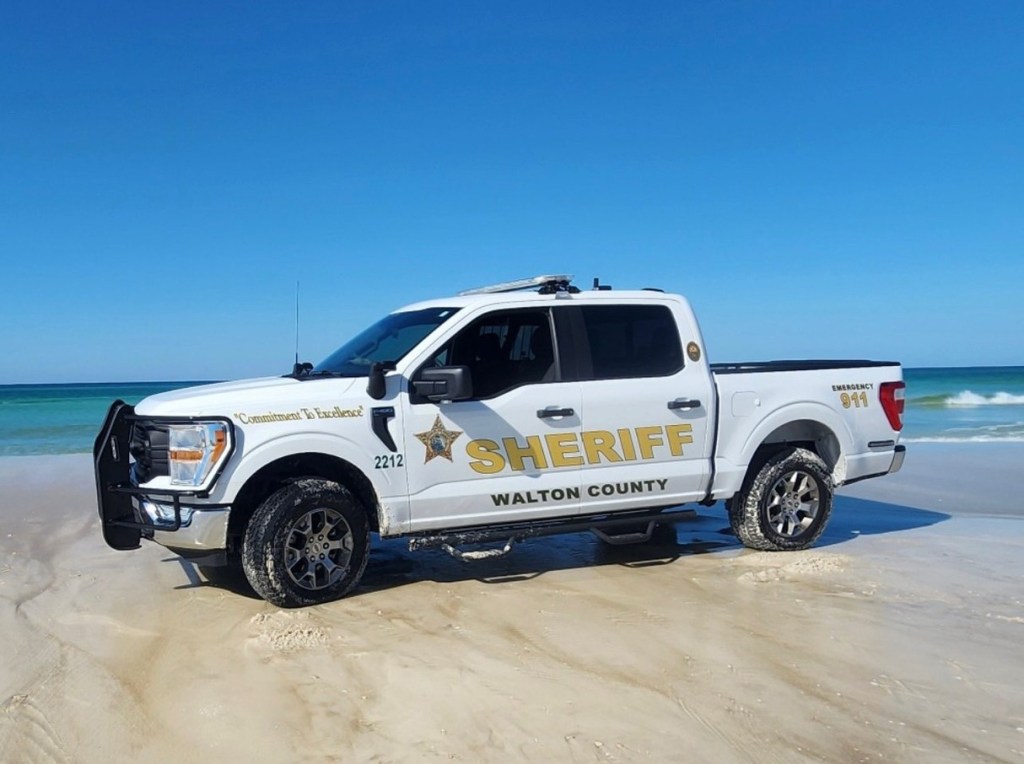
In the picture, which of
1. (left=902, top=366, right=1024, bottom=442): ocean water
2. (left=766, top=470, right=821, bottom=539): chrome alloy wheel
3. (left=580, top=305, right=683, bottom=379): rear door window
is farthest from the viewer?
(left=902, top=366, right=1024, bottom=442): ocean water

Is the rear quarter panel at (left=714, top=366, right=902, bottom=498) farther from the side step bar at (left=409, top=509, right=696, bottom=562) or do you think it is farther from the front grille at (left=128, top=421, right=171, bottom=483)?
the front grille at (left=128, top=421, right=171, bottom=483)

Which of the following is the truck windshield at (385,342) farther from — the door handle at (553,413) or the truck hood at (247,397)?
the door handle at (553,413)

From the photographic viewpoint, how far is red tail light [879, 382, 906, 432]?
7.27m

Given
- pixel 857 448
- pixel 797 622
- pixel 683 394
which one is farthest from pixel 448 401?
pixel 857 448

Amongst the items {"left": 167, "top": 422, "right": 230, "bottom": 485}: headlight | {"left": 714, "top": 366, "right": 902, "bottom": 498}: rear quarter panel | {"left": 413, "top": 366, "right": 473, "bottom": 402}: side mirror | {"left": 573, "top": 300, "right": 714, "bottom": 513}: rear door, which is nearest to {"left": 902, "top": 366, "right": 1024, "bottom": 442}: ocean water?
{"left": 714, "top": 366, "right": 902, "bottom": 498}: rear quarter panel

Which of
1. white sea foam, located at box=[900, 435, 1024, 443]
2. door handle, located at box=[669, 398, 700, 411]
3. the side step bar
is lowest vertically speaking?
white sea foam, located at box=[900, 435, 1024, 443]

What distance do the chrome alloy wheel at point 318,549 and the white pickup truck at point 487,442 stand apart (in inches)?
0.5

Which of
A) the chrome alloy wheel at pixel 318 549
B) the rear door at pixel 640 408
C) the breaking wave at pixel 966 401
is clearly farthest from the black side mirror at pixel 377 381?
the breaking wave at pixel 966 401

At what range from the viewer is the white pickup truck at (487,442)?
17.3 ft

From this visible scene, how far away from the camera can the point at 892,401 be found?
7.29 metres

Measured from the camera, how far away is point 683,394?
6.39 meters

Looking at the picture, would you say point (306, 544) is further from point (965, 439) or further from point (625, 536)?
point (965, 439)

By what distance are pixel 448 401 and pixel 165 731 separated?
2.62m

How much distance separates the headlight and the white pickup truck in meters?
0.01
